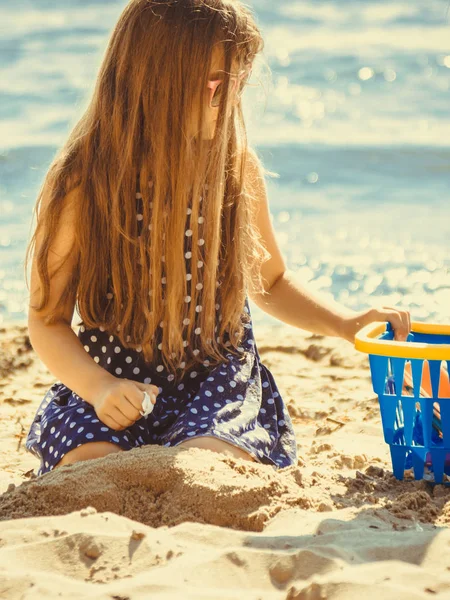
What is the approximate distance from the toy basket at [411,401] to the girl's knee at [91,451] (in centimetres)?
66

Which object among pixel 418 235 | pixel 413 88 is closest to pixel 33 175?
pixel 418 235

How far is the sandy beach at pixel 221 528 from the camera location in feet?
5.13

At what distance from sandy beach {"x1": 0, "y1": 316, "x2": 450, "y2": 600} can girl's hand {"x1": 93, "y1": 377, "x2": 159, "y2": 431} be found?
8cm

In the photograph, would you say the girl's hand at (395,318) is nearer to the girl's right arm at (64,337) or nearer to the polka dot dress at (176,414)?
the polka dot dress at (176,414)

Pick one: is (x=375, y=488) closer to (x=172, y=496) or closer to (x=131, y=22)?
(x=172, y=496)

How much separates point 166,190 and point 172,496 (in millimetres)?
807

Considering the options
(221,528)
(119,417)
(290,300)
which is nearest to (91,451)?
(119,417)

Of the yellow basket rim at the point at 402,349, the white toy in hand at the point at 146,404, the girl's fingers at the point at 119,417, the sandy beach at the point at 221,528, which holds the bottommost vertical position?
the sandy beach at the point at 221,528

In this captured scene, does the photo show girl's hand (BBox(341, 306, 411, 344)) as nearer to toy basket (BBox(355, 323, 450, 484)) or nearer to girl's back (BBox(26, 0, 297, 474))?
toy basket (BBox(355, 323, 450, 484))

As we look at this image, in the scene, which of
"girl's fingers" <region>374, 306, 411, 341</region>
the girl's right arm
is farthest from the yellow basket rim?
the girl's right arm

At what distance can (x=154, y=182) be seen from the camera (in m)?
2.33

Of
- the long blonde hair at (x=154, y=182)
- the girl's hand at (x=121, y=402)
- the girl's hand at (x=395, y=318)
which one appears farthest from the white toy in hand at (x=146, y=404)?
the girl's hand at (x=395, y=318)

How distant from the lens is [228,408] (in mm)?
2338

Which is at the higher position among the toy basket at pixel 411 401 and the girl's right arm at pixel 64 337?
the girl's right arm at pixel 64 337
